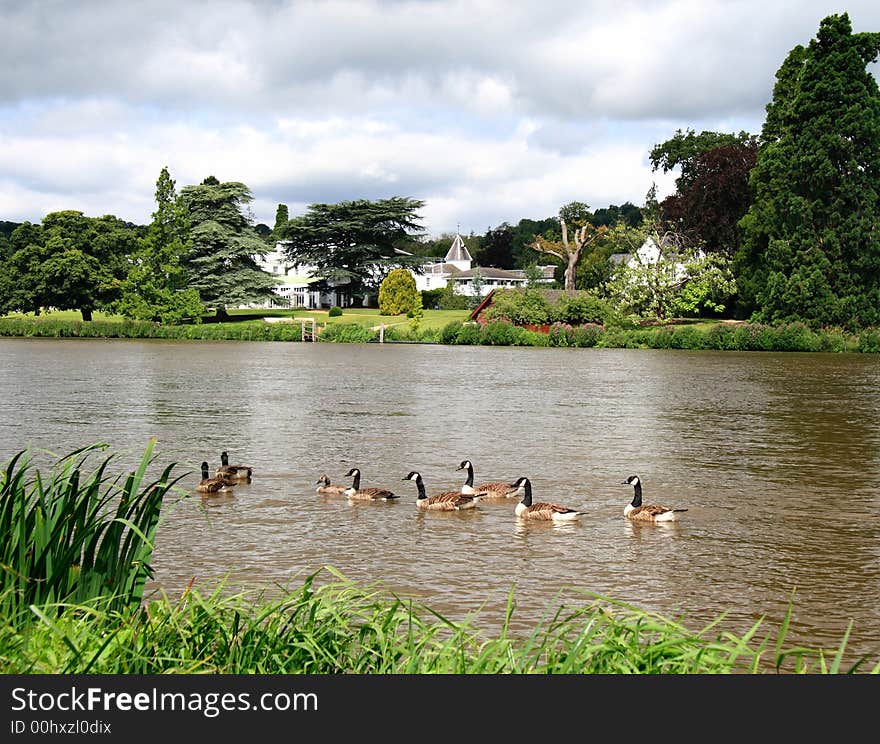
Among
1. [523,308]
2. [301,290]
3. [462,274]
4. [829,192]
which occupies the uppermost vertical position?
[829,192]

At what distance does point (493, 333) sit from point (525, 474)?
49032 mm

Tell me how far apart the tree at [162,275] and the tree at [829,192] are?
1752 inches

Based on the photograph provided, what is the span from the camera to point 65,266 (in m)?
82.1

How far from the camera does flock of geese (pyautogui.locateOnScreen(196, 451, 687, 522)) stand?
1268 centimetres

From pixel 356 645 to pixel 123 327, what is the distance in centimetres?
7200

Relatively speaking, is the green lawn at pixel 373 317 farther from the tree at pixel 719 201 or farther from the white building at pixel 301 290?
the tree at pixel 719 201

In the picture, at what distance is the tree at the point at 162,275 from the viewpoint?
78.1 metres

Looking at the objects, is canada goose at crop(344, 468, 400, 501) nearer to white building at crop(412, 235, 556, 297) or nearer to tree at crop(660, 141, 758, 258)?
tree at crop(660, 141, 758, 258)

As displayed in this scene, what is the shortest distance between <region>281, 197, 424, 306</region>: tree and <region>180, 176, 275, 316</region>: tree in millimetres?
7791

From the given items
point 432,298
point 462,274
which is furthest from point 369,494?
point 462,274

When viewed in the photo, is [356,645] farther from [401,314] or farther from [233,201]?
[233,201]

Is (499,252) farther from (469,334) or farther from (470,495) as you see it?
(470,495)

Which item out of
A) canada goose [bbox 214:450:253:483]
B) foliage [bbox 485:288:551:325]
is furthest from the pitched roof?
canada goose [bbox 214:450:253:483]

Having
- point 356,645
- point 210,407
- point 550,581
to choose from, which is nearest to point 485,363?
point 210,407
